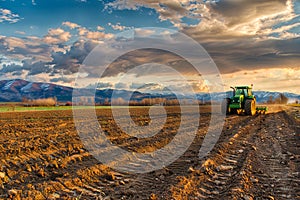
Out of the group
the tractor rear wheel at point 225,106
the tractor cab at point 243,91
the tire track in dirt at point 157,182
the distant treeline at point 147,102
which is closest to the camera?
the tire track in dirt at point 157,182

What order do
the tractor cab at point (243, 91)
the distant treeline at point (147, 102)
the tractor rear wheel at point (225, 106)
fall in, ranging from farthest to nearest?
the distant treeline at point (147, 102) < the tractor cab at point (243, 91) < the tractor rear wheel at point (225, 106)

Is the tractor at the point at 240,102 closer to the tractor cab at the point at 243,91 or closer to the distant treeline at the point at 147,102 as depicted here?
the tractor cab at the point at 243,91

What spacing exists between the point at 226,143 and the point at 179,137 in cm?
246

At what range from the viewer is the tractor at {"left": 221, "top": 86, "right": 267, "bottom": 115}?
993 inches

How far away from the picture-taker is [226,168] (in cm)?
763

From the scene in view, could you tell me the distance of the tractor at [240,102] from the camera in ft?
82.7

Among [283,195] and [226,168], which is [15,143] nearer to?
[226,168]

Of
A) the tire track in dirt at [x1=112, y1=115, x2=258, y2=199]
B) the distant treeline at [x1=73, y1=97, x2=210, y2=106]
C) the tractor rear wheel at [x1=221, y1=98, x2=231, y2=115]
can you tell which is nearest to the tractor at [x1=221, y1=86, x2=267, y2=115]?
the tractor rear wheel at [x1=221, y1=98, x2=231, y2=115]

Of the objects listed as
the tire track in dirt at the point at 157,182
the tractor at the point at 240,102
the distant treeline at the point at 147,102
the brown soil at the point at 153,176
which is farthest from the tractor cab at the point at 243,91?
the distant treeline at the point at 147,102

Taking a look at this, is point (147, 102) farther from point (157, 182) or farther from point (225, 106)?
point (157, 182)

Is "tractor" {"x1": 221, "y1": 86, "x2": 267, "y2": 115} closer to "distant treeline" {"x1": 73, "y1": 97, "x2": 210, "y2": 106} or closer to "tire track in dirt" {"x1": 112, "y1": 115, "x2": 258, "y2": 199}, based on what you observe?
"tire track in dirt" {"x1": 112, "y1": 115, "x2": 258, "y2": 199}

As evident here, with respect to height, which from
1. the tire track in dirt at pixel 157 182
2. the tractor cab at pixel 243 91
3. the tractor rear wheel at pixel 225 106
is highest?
the tractor cab at pixel 243 91

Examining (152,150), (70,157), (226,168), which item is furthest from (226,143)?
(70,157)

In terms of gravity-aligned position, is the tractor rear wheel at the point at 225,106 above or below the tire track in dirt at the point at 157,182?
above
